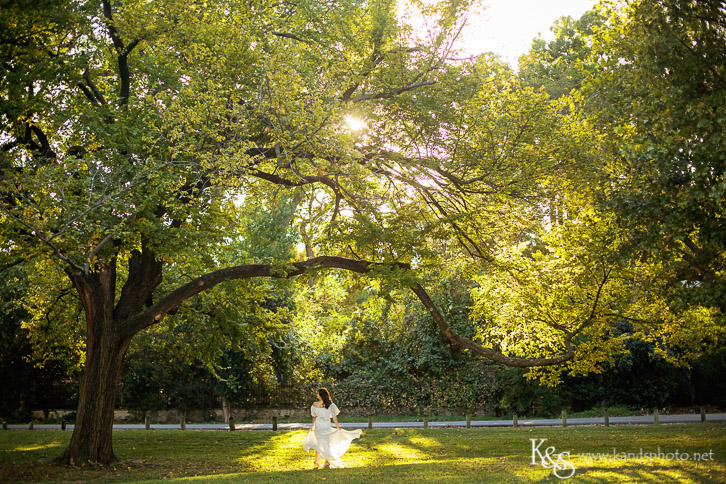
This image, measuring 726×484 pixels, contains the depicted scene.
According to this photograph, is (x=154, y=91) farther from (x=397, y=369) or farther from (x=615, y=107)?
(x=397, y=369)

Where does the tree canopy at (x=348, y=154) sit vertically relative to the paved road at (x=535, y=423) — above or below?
above

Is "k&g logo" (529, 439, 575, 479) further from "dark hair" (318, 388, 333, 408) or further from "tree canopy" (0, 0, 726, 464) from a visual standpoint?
"dark hair" (318, 388, 333, 408)

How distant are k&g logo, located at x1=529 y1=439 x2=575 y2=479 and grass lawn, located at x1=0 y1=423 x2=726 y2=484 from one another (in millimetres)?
155

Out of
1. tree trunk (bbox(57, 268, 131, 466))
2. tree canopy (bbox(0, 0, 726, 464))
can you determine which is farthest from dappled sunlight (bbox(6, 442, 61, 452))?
A: tree canopy (bbox(0, 0, 726, 464))

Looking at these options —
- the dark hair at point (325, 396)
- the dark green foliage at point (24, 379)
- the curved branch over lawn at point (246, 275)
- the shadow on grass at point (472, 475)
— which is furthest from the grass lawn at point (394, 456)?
the dark green foliage at point (24, 379)

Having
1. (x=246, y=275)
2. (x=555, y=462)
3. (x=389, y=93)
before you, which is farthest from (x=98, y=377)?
(x=555, y=462)

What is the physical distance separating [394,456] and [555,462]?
14.4 feet

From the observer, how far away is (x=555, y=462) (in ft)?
38.4

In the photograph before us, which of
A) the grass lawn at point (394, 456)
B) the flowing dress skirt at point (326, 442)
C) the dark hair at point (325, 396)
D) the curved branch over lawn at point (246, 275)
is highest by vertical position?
the curved branch over lawn at point (246, 275)

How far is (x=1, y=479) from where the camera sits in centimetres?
1224

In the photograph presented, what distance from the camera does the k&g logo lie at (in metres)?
10.1

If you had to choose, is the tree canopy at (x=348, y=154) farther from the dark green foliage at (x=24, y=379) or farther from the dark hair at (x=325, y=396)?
the dark green foliage at (x=24, y=379)

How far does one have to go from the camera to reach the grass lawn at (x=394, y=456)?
10422 mm

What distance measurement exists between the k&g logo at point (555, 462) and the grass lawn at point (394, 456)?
0.51 ft
